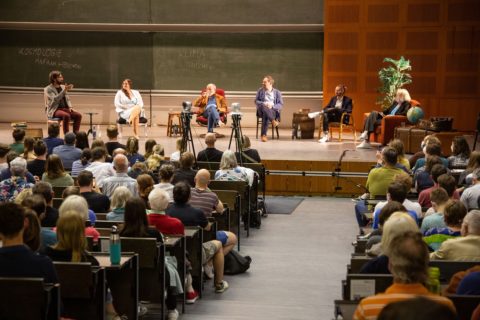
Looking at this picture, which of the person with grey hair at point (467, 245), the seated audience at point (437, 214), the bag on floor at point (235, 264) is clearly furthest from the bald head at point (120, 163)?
the person with grey hair at point (467, 245)

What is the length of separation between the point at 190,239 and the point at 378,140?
8.30 meters

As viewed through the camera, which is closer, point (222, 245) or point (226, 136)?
point (222, 245)

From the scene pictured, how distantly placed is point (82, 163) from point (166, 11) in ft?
28.4

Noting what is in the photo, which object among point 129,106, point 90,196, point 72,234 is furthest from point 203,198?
point 129,106

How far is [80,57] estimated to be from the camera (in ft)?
56.3

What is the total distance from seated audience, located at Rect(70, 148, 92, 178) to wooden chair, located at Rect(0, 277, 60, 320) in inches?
185

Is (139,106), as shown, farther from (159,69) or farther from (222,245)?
(222,245)

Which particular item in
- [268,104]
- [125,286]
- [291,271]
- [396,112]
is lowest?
[291,271]

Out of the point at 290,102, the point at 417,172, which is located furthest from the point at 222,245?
the point at 290,102

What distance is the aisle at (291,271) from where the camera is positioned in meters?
6.15

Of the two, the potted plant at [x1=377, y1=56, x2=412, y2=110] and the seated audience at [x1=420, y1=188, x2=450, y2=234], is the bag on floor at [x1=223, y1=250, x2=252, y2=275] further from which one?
the potted plant at [x1=377, y1=56, x2=412, y2=110]

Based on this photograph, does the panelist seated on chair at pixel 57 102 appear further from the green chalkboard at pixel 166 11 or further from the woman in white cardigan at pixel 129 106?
the green chalkboard at pixel 166 11

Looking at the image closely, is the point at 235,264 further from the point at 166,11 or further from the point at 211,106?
the point at 166,11

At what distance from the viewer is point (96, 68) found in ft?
56.3
